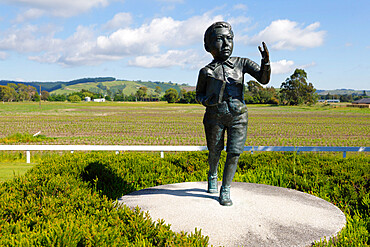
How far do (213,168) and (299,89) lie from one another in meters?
88.9

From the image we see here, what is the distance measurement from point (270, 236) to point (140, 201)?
2171 millimetres

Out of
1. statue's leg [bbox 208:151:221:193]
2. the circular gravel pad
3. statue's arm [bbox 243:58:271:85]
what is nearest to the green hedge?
the circular gravel pad

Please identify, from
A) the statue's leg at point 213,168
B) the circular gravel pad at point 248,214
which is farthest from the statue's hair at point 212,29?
the circular gravel pad at point 248,214

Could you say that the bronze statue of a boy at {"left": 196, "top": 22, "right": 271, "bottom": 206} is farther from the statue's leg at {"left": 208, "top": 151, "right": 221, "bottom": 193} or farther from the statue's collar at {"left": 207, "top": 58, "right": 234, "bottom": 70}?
the statue's leg at {"left": 208, "top": 151, "right": 221, "bottom": 193}

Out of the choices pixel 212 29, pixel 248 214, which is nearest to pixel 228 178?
pixel 248 214

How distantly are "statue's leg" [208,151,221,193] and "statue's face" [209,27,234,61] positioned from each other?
1.55 metres

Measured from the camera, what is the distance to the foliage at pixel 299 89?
86750mm

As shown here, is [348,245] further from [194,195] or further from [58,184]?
[58,184]

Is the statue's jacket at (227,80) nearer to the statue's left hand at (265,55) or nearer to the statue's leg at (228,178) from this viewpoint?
the statue's left hand at (265,55)

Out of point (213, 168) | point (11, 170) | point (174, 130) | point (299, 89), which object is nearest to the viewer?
point (213, 168)

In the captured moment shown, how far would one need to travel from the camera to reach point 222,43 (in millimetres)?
4715

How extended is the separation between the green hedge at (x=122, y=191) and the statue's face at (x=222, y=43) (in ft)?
8.50

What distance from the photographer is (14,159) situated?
11.5 meters

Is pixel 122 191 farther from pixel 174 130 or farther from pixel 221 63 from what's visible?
pixel 174 130
